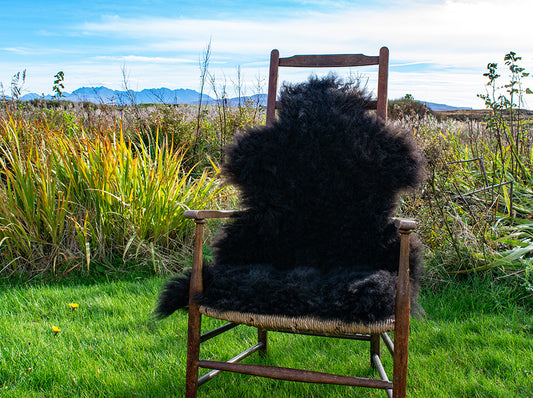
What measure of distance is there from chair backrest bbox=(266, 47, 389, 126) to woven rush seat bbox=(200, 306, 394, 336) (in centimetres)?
93

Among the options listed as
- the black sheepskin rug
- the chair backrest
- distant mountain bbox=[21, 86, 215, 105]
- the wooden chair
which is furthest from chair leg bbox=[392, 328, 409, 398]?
distant mountain bbox=[21, 86, 215, 105]

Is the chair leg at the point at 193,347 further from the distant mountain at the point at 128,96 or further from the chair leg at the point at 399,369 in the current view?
the distant mountain at the point at 128,96

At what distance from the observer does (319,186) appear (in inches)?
75.6

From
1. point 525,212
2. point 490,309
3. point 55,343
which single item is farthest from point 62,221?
point 525,212

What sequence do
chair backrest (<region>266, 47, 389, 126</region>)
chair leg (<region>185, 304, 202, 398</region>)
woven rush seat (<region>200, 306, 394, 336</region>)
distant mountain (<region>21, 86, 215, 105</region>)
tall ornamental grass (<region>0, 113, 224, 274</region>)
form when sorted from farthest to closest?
distant mountain (<region>21, 86, 215, 105</region>)
tall ornamental grass (<region>0, 113, 224, 274</region>)
chair backrest (<region>266, 47, 389, 126</region>)
chair leg (<region>185, 304, 202, 398</region>)
woven rush seat (<region>200, 306, 394, 336</region>)

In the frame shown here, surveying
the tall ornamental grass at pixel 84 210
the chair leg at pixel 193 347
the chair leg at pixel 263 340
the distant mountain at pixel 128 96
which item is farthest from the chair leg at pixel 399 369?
the distant mountain at pixel 128 96

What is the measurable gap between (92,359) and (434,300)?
1832 millimetres

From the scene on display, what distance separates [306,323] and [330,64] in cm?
132

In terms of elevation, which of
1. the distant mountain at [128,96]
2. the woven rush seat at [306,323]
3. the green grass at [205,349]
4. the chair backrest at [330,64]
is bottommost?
the green grass at [205,349]

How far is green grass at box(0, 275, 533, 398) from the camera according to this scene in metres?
1.79

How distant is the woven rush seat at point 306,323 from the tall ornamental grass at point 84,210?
1.70 metres

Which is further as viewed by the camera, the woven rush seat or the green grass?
the green grass

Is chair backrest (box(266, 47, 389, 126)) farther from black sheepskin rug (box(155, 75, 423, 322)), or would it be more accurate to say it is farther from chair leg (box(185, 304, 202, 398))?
chair leg (box(185, 304, 202, 398))

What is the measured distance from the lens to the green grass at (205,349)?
1.79 m
